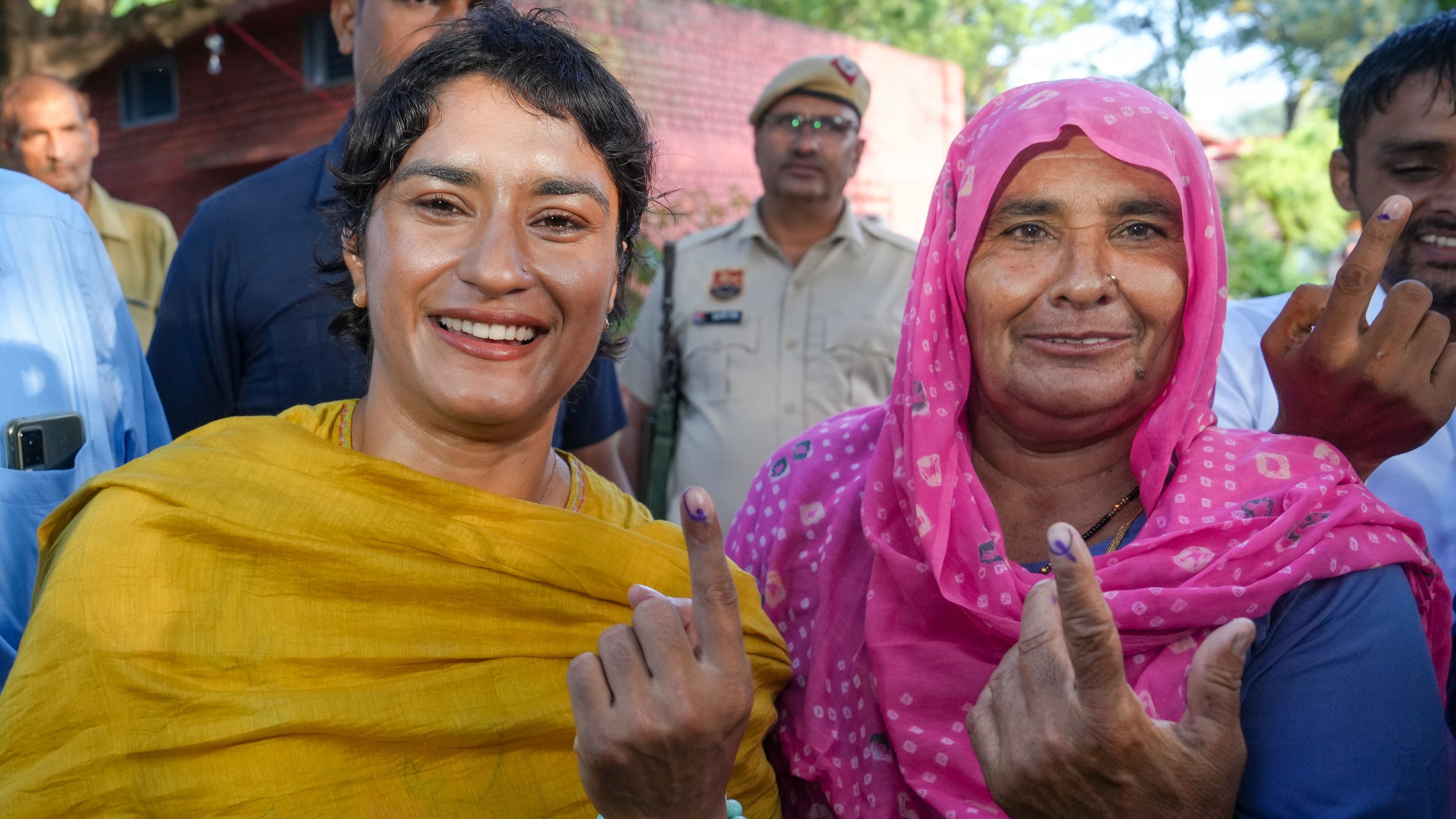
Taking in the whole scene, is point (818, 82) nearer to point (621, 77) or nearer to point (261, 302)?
point (261, 302)

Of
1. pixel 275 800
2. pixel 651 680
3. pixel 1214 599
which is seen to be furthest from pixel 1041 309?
pixel 275 800

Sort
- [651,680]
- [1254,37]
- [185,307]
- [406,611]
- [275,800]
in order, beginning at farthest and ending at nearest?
[1254,37] → [185,307] → [406,611] → [275,800] → [651,680]

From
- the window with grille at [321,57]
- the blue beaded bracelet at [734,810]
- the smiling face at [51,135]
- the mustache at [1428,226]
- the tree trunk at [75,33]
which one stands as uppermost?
the window with grille at [321,57]

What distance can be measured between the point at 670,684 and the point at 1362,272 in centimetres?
133

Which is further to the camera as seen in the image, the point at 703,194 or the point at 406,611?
the point at 703,194

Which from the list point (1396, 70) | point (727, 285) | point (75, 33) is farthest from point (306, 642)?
point (75, 33)

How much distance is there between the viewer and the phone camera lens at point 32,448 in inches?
82.0

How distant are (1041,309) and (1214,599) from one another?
21.5 inches

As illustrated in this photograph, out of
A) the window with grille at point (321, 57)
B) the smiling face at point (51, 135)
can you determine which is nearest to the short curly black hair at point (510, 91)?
the smiling face at point (51, 135)

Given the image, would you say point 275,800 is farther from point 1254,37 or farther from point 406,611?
point 1254,37

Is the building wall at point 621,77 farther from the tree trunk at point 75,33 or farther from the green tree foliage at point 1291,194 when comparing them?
the green tree foliage at point 1291,194

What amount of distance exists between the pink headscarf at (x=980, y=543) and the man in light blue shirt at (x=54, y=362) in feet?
4.41

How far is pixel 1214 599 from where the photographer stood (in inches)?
68.7

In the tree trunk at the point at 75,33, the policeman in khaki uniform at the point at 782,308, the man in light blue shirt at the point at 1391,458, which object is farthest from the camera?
the tree trunk at the point at 75,33
